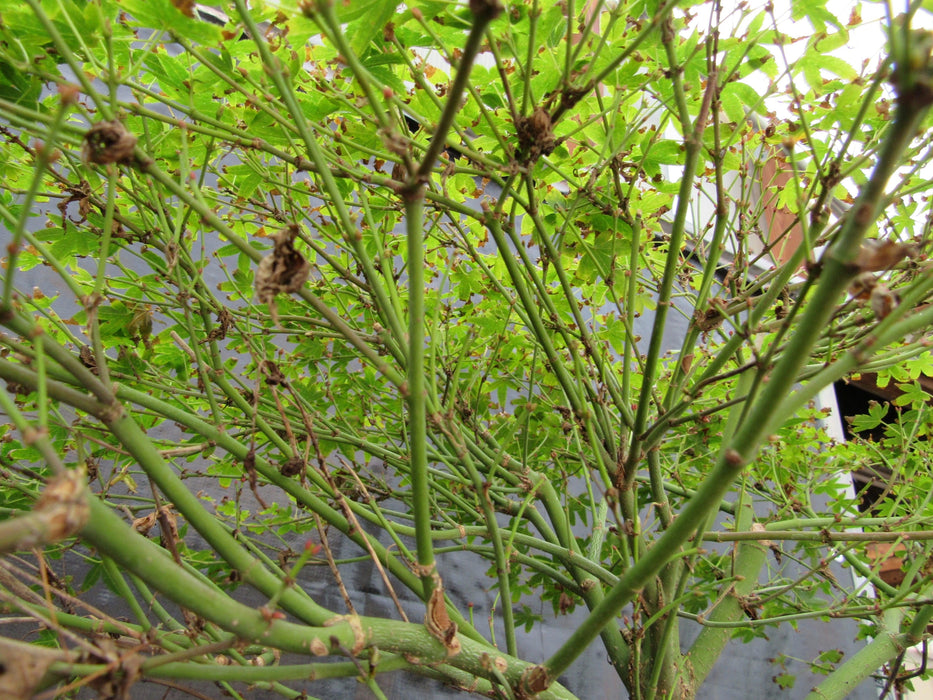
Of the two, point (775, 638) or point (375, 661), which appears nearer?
point (375, 661)

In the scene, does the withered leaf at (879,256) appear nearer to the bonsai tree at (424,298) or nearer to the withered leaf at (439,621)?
the bonsai tree at (424,298)

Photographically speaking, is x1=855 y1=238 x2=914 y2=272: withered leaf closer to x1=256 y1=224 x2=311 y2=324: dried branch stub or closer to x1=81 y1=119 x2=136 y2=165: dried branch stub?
x1=256 y1=224 x2=311 y2=324: dried branch stub

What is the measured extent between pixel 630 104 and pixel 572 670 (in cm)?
261

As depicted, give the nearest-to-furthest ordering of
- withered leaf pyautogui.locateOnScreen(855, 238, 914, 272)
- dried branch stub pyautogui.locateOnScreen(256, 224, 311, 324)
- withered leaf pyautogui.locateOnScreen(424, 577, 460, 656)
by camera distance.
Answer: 1. withered leaf pyautogui.locateOnScreen(855, 238, 914, 272)
2. dried branch stub pyautogui.locateOnScreen(256, 224, 311, 324)
3. withered leaf pyautogui.locateOnScreen(424, 577, 460, 656)

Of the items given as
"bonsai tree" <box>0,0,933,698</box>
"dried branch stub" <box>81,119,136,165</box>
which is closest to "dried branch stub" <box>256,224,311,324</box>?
"bonsai tree" <box>0,0,933,698</box>

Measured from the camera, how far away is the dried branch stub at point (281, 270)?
1.99 feet

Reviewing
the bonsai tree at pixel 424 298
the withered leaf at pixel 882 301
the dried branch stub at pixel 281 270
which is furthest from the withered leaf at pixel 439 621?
the withered leaf at pixel 882 301

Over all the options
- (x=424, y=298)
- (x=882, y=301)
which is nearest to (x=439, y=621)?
(x=424, y=298)

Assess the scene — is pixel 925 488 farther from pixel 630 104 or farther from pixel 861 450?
pixel 630 104

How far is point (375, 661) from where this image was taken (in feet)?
2.62

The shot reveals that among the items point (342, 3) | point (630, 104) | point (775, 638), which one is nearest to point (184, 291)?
point (342, 3)

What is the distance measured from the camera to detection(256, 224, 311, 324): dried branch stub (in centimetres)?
61

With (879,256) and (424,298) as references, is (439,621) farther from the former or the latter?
(879,256)

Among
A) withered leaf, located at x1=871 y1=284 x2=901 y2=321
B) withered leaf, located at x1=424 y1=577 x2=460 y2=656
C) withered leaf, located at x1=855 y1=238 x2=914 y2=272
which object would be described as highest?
withered leaf, located at x1=855 y1=238 x2=914 y2=272
